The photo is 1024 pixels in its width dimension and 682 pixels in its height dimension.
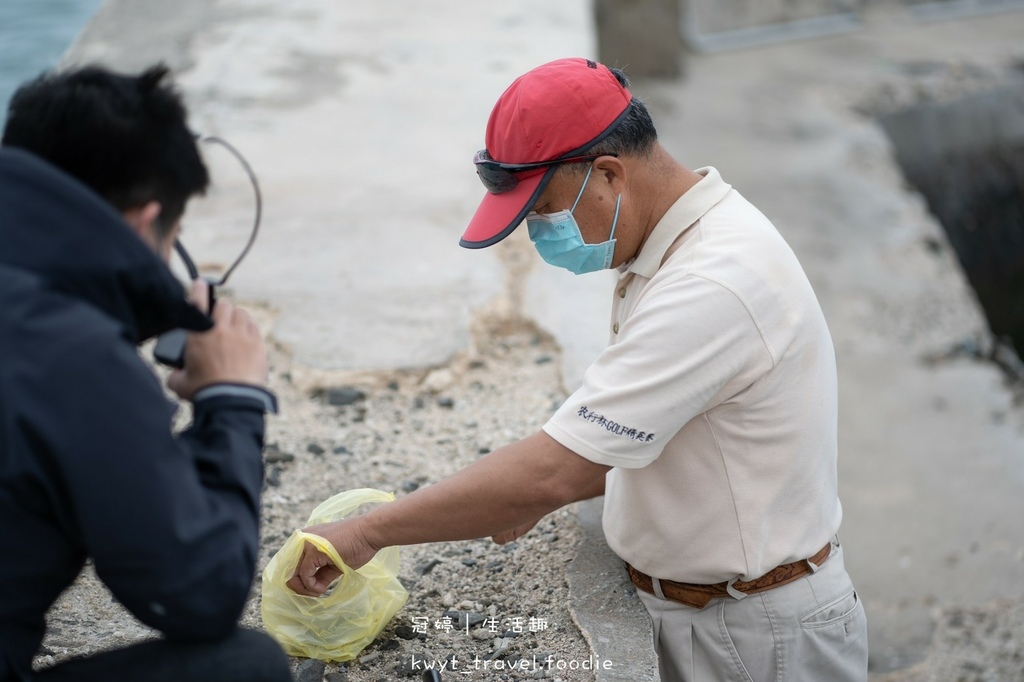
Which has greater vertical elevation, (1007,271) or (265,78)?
(265,78)

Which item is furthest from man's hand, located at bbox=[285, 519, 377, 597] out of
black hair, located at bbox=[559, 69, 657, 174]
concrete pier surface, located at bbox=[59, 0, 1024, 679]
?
black hair, located at bbox=[559, 69, 657, 174]

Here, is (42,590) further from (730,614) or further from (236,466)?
(730,614)

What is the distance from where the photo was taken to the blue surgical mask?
1.99 metres

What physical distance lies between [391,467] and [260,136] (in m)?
2.54

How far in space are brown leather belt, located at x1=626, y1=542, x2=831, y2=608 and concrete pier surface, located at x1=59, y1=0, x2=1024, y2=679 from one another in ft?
0.49

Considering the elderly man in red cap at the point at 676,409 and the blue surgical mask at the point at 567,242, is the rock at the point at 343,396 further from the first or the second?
the blue surgical mask at the point at 567,242

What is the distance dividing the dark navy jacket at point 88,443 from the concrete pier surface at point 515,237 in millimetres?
1186

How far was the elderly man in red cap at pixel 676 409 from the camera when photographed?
1.78 m

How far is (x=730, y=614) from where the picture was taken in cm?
210

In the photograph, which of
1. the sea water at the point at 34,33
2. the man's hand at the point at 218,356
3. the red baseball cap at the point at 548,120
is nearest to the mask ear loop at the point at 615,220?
the red baseball cap at the point at 548,120

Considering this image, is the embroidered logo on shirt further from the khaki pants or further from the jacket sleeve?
the jacket sleeve

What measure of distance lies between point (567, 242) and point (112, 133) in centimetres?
93

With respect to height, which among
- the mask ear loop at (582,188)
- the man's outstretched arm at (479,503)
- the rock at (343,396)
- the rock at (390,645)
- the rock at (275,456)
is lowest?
the rock at (343,396)

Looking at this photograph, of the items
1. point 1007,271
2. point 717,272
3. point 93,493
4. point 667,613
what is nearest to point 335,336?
point 667,613
